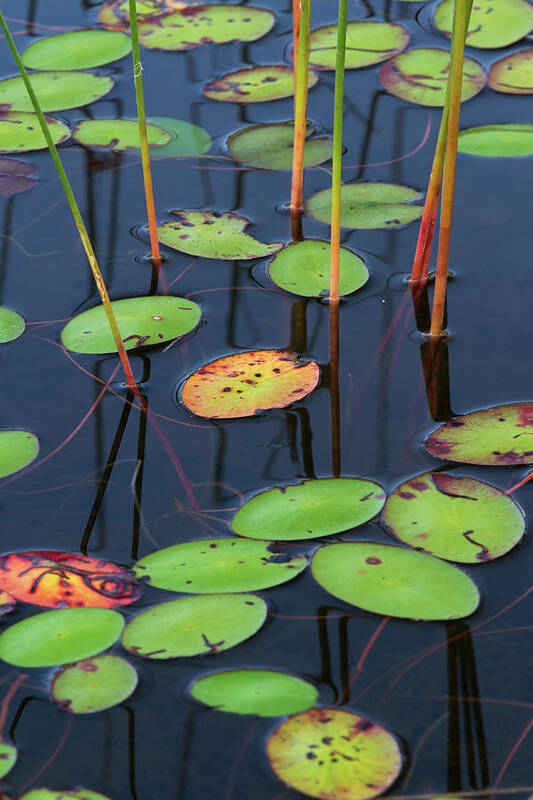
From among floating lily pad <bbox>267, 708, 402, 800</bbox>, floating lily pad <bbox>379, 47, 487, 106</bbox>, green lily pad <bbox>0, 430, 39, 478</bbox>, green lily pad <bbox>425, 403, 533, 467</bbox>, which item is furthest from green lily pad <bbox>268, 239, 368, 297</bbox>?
floating lily pad <bbox>267, 708, 402, 800</bbox>

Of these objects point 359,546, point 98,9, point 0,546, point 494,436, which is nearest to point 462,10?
point 494,436

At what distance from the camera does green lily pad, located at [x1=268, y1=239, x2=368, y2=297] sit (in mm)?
2334

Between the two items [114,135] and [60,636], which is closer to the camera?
[60,636]

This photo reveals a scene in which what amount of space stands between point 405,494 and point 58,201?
1.52 m

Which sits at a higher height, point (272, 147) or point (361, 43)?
point (361, 43)

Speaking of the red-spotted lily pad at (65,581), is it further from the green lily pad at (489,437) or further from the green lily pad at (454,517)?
the green lily pad at (489,437)

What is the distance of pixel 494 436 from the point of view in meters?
1.89

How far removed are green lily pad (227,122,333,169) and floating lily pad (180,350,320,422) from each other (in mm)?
905

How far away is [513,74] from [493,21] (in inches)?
15.0

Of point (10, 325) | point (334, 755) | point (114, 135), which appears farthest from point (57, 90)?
point (334, 755)

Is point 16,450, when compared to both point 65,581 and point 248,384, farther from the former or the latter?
point 248,384

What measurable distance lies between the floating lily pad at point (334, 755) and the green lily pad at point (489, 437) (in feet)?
2.17

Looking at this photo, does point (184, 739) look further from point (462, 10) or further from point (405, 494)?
point (462, 10)

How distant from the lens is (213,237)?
2500 millimetres
